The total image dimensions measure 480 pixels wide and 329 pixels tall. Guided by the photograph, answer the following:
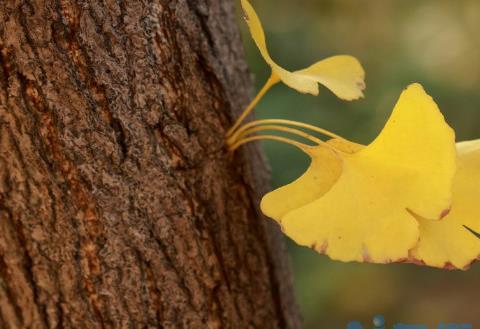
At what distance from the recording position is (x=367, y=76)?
2.54 m

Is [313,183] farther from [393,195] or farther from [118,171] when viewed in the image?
[118,171]

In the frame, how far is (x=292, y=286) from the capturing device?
98cm

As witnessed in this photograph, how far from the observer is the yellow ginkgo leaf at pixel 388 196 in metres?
0.66

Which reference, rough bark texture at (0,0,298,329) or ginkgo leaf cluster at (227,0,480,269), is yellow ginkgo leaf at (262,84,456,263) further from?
rough bark texture at (0,0,298,329)

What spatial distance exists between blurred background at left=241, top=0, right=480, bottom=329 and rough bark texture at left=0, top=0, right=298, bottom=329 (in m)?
1.46

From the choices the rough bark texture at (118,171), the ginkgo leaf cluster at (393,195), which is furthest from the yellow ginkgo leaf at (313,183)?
the rough bark texture at (118,171)

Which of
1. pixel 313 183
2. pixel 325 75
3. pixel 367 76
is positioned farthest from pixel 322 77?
pixel 367 76

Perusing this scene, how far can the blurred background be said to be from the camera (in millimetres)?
2386

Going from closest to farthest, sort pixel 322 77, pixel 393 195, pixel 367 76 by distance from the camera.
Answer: pixel 393 195, pixel 322 77, pixel 367 76

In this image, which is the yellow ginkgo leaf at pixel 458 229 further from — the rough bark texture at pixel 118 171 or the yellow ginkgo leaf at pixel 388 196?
the rough bark texture at pixel 118 171

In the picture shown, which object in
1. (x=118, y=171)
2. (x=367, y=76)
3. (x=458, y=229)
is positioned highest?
(x=367, y=76)

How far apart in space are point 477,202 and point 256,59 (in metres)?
1.85

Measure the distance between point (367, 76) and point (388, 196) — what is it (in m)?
1.92

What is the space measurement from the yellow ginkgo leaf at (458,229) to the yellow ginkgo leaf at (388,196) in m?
0.03
